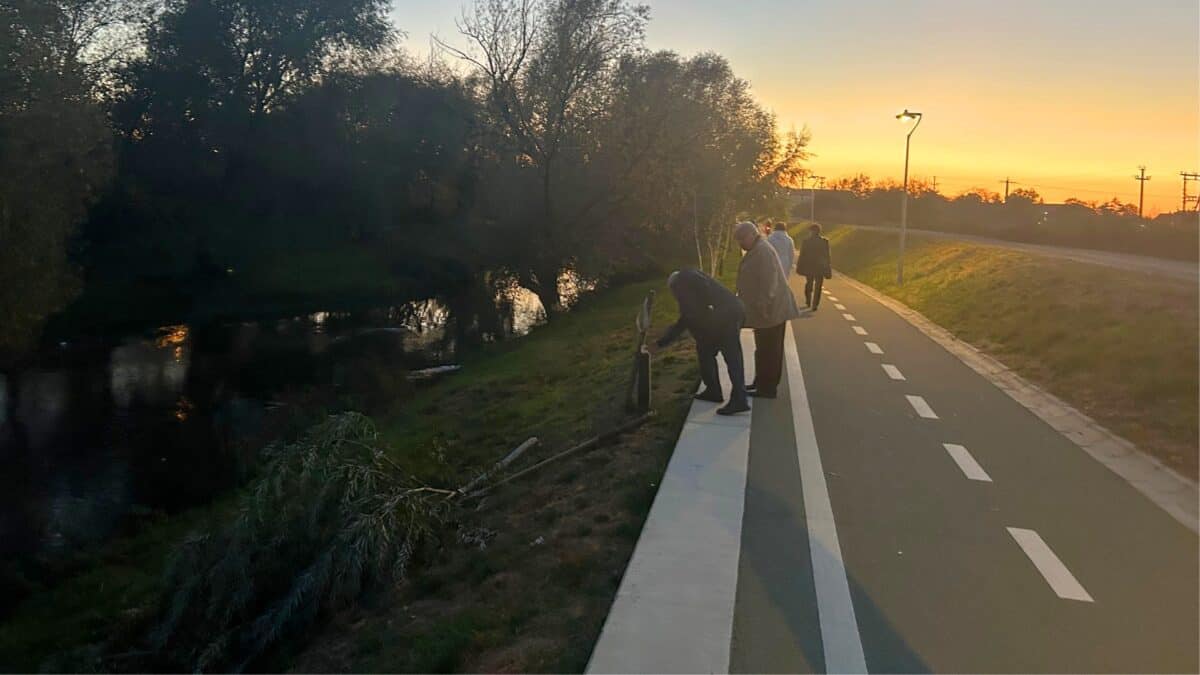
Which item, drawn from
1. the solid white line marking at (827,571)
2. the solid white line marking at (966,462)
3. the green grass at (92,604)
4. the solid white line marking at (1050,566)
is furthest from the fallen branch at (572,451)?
the solid white line marking at (1050,566)

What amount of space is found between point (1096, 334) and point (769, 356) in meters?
5.45

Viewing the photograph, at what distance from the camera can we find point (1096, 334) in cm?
1219

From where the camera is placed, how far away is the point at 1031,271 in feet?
65.7

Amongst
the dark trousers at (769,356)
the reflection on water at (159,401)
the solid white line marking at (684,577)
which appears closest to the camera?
the solid white line marking at (684,577)

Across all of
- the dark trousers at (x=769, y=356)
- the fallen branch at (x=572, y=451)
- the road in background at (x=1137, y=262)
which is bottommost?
the fallen branch at (x=572, y=451)

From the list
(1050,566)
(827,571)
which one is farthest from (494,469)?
(1050,566)

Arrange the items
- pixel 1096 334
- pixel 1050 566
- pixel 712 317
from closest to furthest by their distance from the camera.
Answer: pixel 1050 566 → pixel 712 317 → pixel 1096 334

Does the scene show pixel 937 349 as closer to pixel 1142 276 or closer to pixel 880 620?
pixel 1142 276

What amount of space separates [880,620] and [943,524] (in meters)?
1.69

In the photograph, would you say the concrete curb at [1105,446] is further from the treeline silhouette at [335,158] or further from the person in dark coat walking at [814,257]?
the treeline silhouette at [335,158]

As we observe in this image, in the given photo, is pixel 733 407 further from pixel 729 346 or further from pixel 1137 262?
pixel 1137 262

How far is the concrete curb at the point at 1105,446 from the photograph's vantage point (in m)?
6.82

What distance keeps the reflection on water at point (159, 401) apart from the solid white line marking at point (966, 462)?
993 centimetres

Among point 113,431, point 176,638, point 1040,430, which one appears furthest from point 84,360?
point 1040,430
